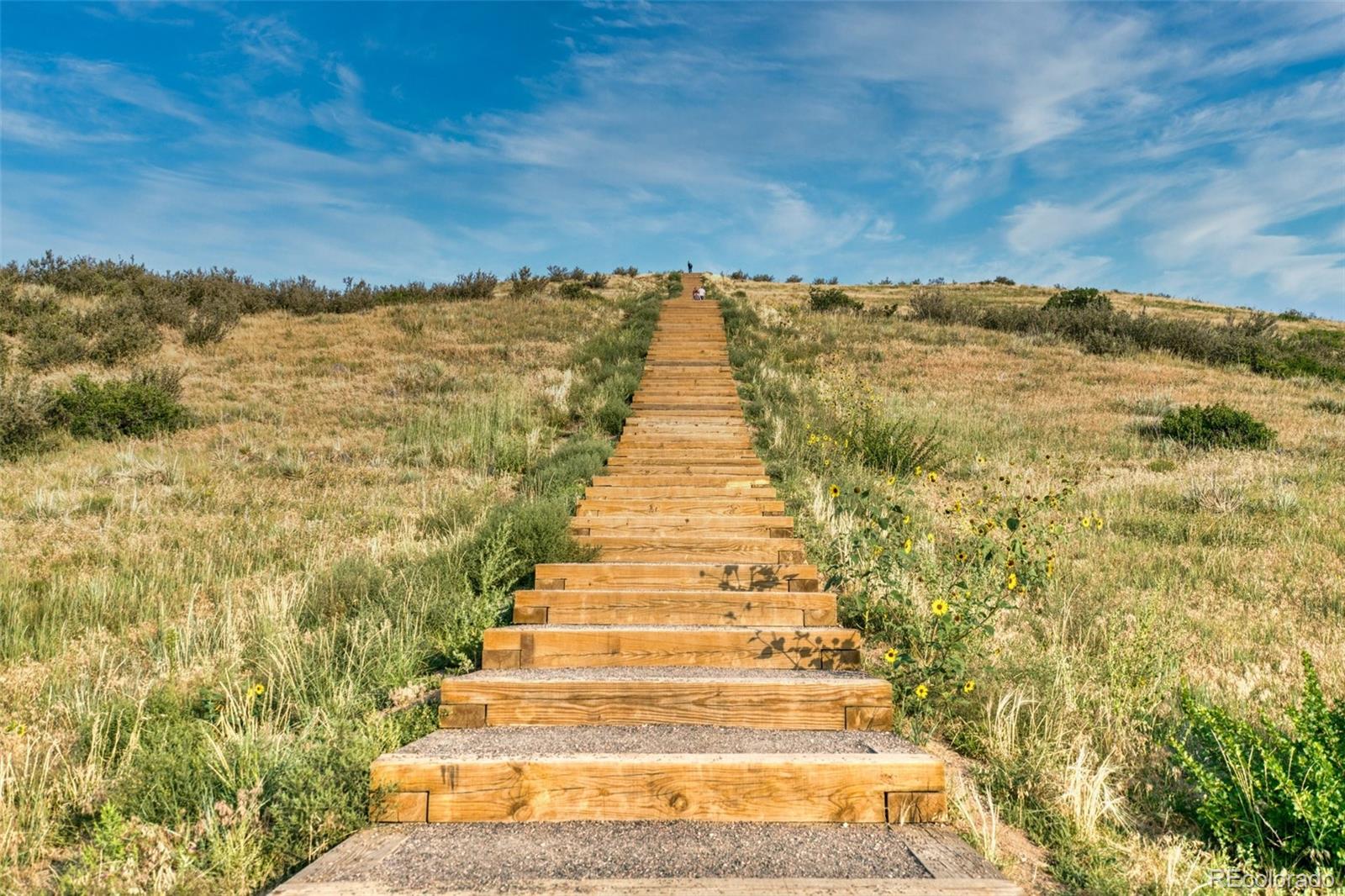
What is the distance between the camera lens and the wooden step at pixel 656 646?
3.94m

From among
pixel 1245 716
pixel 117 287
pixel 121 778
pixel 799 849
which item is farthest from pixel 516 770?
pixel 117 287

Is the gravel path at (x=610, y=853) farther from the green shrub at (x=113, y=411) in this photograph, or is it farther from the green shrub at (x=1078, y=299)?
the green shrub at (x=1078, y=299)

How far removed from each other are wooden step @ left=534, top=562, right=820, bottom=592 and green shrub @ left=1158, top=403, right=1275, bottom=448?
969 cm

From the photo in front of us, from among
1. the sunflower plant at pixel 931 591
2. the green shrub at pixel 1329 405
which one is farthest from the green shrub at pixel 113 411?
the green shrub at pixel 1329 405

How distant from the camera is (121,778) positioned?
2.82 m

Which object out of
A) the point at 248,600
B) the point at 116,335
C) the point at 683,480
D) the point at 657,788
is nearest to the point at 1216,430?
the point at 683,480

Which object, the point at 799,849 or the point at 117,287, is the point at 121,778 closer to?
the point at 799,849

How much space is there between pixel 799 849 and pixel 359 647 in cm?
292

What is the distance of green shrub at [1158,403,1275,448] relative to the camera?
1090 centimetres

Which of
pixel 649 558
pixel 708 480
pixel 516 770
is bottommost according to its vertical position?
pixel 516 770

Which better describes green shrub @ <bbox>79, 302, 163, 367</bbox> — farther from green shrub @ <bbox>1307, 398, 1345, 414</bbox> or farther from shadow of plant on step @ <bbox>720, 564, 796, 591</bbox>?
green shrub @ <bbox>1307, 398, 1345, 414</bbox>

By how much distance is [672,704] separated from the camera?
3.33 metres

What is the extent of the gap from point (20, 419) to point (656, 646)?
10.7 meters

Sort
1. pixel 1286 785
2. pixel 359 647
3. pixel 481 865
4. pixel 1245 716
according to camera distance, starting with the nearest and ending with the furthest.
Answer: pixel 481 865 < pixel 1286 785 < pixel 1245 716 < pixel 359 647
